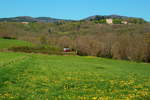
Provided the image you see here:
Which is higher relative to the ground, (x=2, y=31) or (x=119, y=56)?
(x=2, y=31)

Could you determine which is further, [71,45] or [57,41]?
[57,41]

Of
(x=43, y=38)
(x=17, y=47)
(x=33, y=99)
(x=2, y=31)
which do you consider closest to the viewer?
(x=33, y=99)

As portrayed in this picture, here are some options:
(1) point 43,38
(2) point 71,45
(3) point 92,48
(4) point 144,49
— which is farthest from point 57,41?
(4) point 144,49

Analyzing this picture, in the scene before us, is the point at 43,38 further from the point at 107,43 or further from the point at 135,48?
the point at 135,48

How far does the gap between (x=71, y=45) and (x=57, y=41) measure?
62.5 feet

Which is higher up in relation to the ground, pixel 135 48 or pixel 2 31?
pixel 2 31

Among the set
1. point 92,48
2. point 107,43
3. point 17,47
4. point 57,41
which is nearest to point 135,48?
point 107,43

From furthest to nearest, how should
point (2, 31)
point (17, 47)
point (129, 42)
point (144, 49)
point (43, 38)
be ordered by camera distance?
point (43, 38), point (2, 31), point (17, 47), point (129, 42), point (144, 49)

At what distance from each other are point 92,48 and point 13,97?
84.6 m

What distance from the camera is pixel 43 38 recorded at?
13425 cm

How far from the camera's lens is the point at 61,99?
9188mm

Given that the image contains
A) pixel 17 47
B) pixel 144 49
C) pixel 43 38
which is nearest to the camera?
pixel 144 49

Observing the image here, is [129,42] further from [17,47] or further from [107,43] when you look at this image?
[17,47]

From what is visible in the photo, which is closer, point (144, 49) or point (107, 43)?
point (144, 49)
